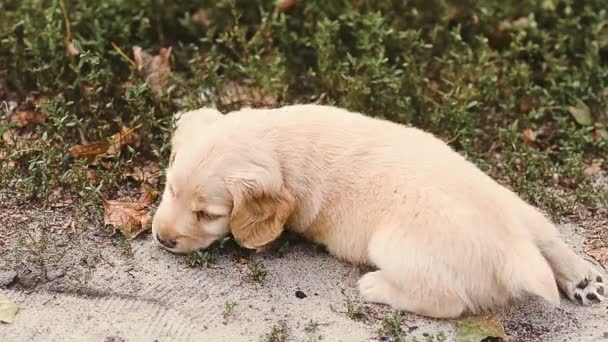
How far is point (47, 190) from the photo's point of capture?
5.37 meters

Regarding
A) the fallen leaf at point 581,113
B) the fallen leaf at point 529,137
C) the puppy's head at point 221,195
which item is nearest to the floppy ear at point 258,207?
the puppy's head at point 221,195

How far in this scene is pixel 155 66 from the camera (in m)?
6.54

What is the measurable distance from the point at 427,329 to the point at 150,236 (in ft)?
5.41

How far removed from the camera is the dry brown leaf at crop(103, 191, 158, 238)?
517cm

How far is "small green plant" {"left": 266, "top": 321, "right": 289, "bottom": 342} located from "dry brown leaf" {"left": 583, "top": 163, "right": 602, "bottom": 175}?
2.54 m

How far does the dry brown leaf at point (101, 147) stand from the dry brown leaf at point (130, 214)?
1.37 feet

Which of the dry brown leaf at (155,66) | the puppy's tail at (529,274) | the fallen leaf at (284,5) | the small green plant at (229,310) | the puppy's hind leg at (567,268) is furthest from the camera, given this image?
the fallen leaf at (284,5)

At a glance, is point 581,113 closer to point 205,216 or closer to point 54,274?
point 205,216

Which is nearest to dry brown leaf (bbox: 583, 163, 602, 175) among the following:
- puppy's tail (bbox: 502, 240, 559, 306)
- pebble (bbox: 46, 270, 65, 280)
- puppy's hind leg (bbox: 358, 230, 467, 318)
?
puppy's tail (bbox: 502, 240, 559, 306)

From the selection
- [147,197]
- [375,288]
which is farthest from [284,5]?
[375,288]

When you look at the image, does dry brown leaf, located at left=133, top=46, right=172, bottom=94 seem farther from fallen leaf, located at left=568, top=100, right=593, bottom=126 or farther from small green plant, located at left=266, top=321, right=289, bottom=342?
fallen leaf, located at left=568, top=100, right=593, bottom=126

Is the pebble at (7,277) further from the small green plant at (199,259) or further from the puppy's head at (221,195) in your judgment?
the small green plant at (199,259)

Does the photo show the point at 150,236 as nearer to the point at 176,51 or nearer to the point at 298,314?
the point at 298,314

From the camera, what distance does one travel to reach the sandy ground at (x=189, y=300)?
4.46m
